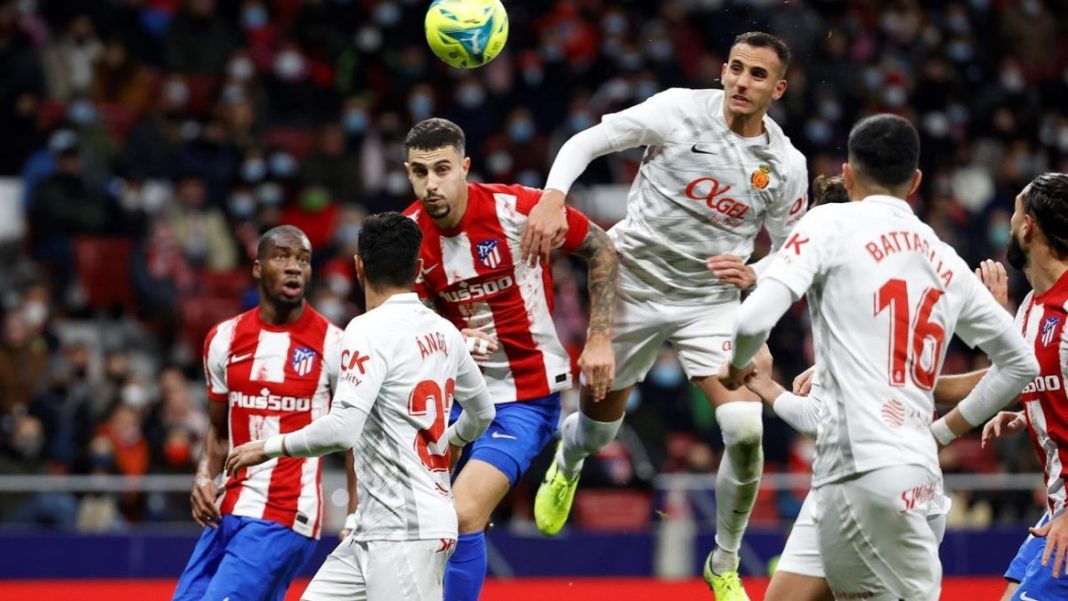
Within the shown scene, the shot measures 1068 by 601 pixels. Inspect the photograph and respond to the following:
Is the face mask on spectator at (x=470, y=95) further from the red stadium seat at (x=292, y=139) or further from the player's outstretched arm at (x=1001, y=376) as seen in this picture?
the player's outstretched arm at (x=1001, y=376)

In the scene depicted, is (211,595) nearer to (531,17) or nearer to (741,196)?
(741,196)

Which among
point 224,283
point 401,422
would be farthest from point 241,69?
point 401,422

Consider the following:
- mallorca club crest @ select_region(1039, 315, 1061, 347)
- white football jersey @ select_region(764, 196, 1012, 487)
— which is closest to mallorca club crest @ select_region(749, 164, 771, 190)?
mallorca club crest @ select_region(1039, 315, 1061, 347)

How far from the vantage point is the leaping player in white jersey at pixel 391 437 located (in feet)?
19.6

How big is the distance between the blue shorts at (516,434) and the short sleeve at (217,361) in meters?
1.12

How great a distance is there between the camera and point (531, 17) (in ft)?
60.5

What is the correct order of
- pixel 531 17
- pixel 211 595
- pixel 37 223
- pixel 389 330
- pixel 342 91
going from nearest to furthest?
pixel 389 330 → pixel 211 595 → pixel 37 223 → pixel 342 91 → pixel 531 17

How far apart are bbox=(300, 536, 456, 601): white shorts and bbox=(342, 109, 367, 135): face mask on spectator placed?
10.6m

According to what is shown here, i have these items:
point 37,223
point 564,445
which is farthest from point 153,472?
point 564,445

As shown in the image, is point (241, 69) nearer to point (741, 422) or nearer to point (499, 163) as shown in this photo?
point (499, 163)

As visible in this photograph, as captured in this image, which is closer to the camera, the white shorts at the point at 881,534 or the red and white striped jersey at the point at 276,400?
the white shorts at the point at 881,534

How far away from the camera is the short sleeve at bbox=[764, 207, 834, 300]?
536 cm

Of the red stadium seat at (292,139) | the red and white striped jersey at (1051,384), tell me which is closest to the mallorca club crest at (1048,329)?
the red and white striped jersey at (1051,384)

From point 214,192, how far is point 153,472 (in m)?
3.51
